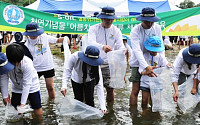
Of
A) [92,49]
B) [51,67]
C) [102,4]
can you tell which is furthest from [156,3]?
[92,49]

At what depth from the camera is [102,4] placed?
52.5 ft

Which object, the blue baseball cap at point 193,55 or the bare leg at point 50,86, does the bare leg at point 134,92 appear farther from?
the bare leg at point 50,86

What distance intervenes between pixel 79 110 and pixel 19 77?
3.05ft

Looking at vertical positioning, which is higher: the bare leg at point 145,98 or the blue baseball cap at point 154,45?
the blue baseball cap at point 154,45

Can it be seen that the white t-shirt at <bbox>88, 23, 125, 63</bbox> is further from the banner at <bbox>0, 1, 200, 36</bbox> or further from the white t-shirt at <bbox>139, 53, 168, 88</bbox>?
Result: the banner at <bbox>0, 1, 200, 36</bbox>

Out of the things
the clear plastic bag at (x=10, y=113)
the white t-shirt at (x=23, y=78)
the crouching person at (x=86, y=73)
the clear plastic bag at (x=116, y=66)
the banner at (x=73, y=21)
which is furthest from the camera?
the banner at (x=73, y=21)

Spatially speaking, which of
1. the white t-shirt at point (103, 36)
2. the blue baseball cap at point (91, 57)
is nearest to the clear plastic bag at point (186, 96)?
the white t-shirt at point (103, 36)

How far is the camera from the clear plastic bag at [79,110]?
12.3 feet

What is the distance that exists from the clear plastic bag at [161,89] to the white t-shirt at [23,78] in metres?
1.70

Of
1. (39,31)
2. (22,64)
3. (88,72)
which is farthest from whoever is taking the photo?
(39,31)

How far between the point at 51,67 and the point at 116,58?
1289 mm

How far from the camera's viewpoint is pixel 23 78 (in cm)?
343

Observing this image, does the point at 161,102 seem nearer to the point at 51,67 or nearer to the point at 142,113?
the point at 142,113

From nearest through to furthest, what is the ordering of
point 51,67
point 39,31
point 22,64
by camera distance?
point 22,64, point 39,31, point 51,67
